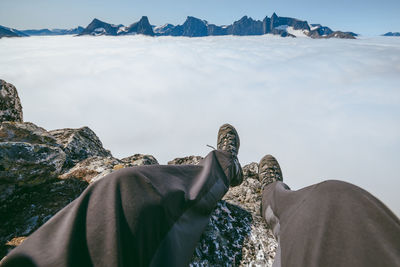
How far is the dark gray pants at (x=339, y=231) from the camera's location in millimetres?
948

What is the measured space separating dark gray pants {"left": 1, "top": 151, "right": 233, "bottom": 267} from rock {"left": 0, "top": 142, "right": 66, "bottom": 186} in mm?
1256

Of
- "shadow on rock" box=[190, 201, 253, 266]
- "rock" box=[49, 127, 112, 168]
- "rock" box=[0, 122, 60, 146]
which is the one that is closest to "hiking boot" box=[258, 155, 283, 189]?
"shadow on rock" box=[190, 201, 253, 266]

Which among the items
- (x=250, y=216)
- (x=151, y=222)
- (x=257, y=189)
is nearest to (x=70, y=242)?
(x=151, y=222)

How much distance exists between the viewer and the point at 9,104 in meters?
2.95

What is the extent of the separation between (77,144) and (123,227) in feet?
8.67

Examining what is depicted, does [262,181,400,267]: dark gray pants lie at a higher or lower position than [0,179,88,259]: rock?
higher

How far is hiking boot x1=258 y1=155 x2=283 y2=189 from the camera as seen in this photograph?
10.5 ft

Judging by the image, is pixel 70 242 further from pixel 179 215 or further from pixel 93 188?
pixel 179 215

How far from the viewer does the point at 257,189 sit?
10.3 ft

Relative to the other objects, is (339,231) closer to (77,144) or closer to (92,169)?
(92,169)

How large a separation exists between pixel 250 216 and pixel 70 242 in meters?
1.94

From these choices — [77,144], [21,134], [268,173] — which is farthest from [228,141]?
[21,134]

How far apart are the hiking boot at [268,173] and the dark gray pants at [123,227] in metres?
2.00

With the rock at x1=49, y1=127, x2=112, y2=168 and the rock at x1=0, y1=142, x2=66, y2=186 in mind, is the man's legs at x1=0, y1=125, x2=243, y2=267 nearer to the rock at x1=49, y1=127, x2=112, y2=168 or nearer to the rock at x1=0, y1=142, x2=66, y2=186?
the rock at x1=0, y1=142, x2=66, y2=186
